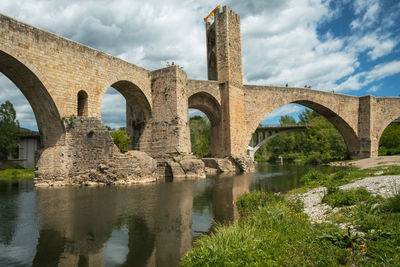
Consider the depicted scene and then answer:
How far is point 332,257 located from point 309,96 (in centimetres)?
2703

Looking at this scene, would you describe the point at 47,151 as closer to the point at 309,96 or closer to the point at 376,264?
the point at 376,264

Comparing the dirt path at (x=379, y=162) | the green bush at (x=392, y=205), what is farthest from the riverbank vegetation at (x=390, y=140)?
the green bush at (x=392, y=205)

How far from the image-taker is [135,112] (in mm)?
19969

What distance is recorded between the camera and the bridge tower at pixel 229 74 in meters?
22.2

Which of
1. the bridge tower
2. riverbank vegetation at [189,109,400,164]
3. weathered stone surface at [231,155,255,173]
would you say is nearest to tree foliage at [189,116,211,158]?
riverbank vegetation at [189,109,400,164]

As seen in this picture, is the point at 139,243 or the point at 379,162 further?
the point at 379,162

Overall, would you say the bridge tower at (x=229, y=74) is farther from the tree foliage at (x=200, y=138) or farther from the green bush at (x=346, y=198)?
the tree foliage at (x=200, y=138)

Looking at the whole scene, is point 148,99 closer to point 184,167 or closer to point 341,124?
point 184,167

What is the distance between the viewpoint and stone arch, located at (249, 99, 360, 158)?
97.8 ft

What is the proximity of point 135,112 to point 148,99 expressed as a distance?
176 centimetres

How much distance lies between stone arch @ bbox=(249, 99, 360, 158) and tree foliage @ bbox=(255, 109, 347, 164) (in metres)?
1.51

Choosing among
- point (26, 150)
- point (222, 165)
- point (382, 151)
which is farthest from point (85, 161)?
point (382, 151)

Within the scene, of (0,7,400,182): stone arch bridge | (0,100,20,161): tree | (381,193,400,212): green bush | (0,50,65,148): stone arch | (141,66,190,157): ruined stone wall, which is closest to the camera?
(381,193,400,212): green bush

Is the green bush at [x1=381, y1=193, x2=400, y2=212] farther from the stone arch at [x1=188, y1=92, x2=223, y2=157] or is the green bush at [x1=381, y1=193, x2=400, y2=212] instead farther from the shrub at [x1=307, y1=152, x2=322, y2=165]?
the shrub at [x1=307, y1=152, x2=322, y2=165]
